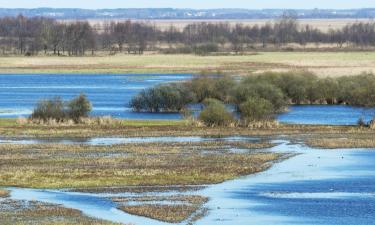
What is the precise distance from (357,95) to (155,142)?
90.9 feet

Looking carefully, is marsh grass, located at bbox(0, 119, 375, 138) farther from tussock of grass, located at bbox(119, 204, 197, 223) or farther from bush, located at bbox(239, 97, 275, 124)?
tussock of grass, located at bbox(119, 204, 197, 223)

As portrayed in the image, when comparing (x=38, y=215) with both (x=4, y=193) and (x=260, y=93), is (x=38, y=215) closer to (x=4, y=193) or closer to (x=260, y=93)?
(x=4, y=193)

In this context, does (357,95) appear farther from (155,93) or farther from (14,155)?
(14,155)

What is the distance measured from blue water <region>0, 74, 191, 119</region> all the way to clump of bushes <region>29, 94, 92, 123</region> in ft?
22.4

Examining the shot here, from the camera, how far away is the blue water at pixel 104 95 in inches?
2987

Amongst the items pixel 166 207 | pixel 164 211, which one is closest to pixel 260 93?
pixel 166 207

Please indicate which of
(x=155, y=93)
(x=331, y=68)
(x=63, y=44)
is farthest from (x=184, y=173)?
(x=63, y=44)

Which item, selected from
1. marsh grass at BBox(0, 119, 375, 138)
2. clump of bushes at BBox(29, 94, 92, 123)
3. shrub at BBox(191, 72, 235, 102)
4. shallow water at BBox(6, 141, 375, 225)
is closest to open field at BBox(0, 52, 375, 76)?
shrub at BBox(191, 72, 235, 102)

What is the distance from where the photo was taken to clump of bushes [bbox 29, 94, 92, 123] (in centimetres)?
6769

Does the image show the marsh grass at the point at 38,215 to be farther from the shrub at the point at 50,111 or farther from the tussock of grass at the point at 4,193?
the shrub at the point at 50,111

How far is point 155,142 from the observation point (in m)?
57.8

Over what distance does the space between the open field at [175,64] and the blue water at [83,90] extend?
5905 millimetres

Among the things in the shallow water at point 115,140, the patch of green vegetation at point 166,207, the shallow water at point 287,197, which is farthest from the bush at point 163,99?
the patch of green vegetation at point 166,207

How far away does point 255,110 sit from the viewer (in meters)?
66.4
